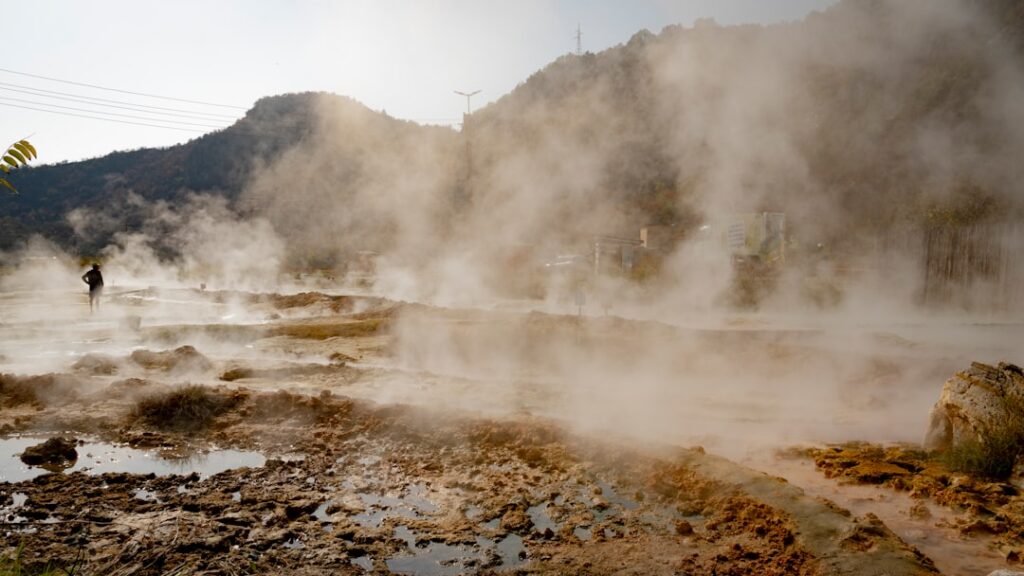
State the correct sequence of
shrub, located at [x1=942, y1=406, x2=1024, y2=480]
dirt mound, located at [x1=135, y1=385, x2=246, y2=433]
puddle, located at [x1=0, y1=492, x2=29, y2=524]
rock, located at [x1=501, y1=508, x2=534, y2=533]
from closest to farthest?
rock, located at [x1=501, y1=508, x2=534, y2=533] < puddle, located at [x1=0, y1=492, x2=29, y2=524] < shrub, located at [x1=942, y1=406, x2=1024, y2=480] < dirt mound, located at [x1=135, y1=385, x2=246, y2=433]

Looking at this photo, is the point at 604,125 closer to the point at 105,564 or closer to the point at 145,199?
the point at 105,564

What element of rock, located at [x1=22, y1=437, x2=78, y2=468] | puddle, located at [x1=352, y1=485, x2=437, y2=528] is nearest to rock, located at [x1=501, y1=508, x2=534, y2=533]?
puddle, located at [x1=352, y1=485, x2=437, y2=528]

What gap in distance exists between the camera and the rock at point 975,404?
5406 mm

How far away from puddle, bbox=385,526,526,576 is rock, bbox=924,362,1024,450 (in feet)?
13.7

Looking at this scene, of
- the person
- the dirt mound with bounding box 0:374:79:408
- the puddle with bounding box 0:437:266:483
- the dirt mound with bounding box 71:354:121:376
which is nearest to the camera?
the puddle with bounding box 0:437:266:483

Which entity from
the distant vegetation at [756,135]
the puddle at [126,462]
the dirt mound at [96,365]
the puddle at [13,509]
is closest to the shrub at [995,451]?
the puddle at [126,462]

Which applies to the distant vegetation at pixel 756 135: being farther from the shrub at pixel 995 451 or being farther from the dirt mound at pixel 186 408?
the dirt mound at pixel 186 408

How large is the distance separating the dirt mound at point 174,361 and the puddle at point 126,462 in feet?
10.1

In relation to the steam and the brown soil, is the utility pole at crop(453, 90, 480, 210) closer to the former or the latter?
the steam

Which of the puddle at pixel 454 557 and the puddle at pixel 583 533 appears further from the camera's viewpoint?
the puddle at pixel 583 533

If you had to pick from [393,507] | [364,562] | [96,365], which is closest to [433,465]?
[393,507]

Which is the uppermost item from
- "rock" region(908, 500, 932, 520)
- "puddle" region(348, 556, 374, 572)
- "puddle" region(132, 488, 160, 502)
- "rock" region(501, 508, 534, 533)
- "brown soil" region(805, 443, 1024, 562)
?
"brown soil" region(805, 443, 1024, 562)

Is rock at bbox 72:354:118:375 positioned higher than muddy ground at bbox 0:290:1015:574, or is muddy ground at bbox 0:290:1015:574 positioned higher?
rock at bbox 72:354:118:375

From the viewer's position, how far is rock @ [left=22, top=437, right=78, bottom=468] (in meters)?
5.92
